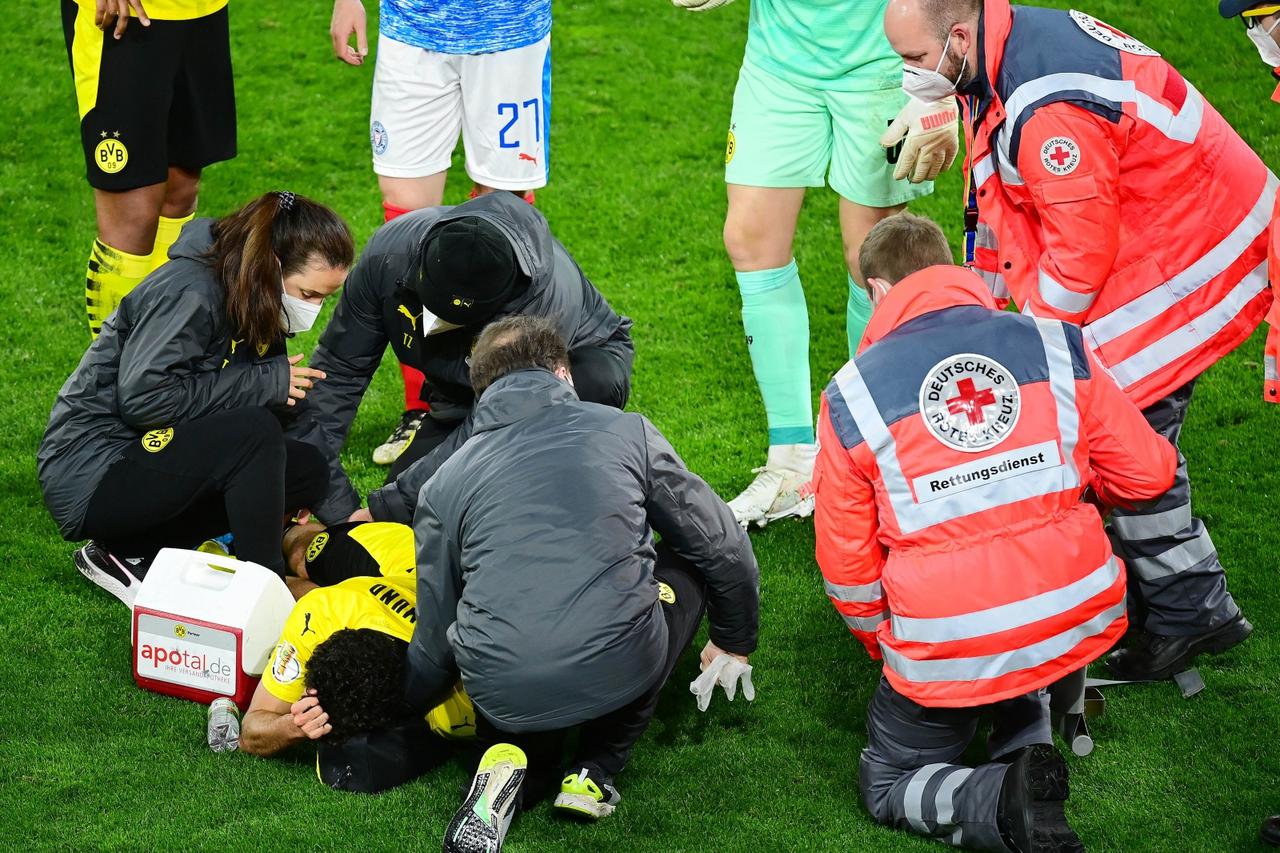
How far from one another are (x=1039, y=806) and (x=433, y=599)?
1.35 meters

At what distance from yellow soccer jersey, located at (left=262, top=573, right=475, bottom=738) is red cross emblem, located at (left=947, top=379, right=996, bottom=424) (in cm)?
131

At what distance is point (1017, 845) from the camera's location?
115 inches

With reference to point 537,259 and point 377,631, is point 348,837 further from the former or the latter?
point 537,259

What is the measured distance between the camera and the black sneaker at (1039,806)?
9.39ft

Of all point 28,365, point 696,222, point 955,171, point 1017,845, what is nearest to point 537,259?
point 1017,845

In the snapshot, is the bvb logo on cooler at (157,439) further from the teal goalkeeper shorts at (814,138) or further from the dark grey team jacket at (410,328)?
the teal goalkeeper shorts at (814,138)

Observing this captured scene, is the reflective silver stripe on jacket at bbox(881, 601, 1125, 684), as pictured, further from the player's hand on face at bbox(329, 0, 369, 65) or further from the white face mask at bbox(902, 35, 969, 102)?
the player's hand on face at bbox(329, 0, 369, 65)

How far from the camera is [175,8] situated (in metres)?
4.63

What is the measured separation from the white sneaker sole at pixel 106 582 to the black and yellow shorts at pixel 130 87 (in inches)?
48.8

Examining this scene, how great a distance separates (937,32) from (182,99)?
2.58 metres

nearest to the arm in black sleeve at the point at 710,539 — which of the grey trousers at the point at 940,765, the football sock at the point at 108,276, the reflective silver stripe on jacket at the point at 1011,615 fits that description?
the grey trousers at the point at 940,765

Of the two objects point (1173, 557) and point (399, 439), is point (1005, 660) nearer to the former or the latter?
point (1173, 557)

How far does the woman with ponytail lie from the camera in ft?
12.6

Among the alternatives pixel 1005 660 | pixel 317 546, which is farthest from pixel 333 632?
pixel 1005 660
